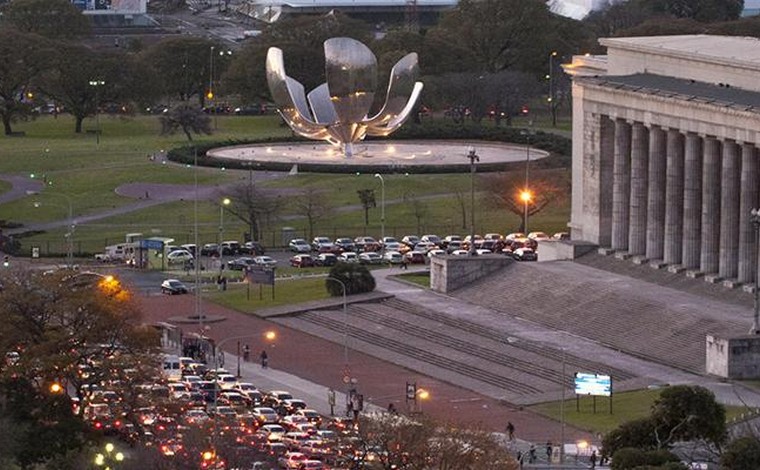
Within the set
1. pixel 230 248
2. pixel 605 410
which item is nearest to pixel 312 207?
pixel 230 248

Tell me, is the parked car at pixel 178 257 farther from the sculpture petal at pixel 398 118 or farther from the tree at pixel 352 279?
the sculpture petal at pixel 398 118

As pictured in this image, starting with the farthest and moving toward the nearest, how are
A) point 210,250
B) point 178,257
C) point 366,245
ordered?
point 210,250
point 366,245
point 178,257

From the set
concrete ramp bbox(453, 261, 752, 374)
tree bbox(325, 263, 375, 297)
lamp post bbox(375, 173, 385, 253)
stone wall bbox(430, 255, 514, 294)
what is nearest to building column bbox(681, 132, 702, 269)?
concrete ramp bbox(453, 261, 752, 374)

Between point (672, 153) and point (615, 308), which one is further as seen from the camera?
point (672, 153)

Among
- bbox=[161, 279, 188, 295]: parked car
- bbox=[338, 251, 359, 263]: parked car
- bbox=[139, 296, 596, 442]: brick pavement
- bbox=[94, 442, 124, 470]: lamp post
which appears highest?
bbox=[94, 442, 124, 470]: lamp post

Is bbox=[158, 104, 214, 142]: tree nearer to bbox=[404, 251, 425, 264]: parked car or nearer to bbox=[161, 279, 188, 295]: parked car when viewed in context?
bbox=[404, 251, 425, 264]: parked car

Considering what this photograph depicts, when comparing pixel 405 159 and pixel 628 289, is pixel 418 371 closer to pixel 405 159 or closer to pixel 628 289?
pixel 628 289

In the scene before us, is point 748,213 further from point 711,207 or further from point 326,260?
point 326,260
